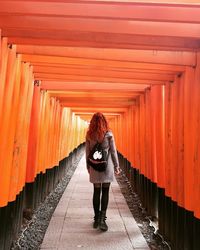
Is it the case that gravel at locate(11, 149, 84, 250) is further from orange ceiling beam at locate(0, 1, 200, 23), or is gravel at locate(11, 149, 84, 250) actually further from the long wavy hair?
orange ceiling beam at locate(0, 1, 200, 23)

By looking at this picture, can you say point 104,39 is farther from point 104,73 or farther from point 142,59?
point 104,73

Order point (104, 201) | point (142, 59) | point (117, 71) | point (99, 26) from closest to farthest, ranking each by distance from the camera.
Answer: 1. point (99, 26)
2. point (142, 59)
3. point (117, 71)
4. point (104, 201)

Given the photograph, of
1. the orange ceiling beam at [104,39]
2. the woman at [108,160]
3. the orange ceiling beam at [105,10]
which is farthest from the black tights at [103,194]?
the orange ceiling beam at [105,10]

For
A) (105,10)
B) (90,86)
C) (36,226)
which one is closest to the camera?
(105,10)

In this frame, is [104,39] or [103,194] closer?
[104,39]

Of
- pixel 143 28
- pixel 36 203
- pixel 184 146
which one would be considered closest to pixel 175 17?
pixel 143 28

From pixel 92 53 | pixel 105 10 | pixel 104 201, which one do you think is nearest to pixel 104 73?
pixel 92 53

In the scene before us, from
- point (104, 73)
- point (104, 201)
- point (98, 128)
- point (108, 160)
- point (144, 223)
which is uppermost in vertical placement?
point (104, 73)

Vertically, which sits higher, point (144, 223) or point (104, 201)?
point (104, 201)

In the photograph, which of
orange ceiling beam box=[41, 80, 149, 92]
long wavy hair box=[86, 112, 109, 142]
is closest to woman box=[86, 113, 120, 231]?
long wavy hair box=[86, 112, 109, 142]

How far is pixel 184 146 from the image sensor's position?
4.01 metres

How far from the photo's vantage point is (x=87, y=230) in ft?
17.2

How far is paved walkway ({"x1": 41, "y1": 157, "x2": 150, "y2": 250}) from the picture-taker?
4.56m

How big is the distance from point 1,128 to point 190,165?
7.49ft
